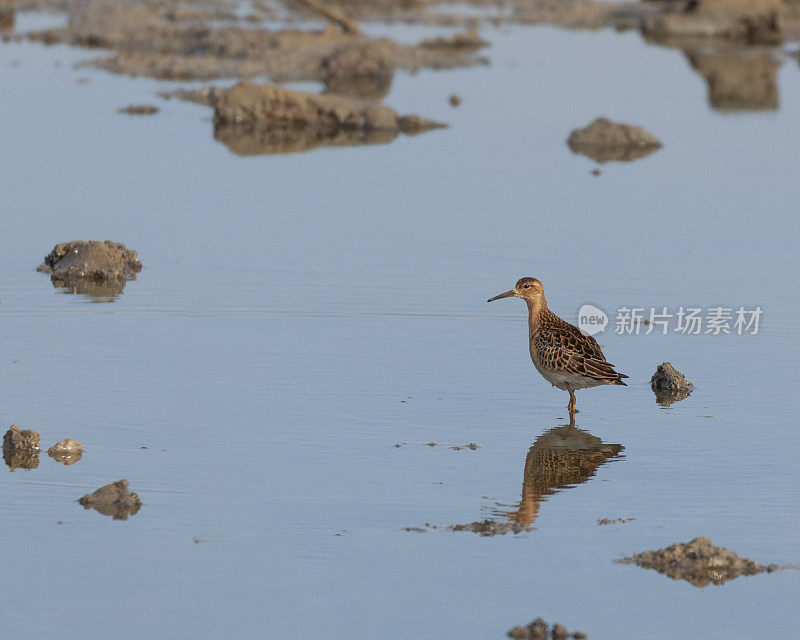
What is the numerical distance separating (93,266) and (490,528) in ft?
25.6

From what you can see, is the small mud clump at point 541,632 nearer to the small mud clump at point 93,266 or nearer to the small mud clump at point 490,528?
the small mud clump at point 490,528

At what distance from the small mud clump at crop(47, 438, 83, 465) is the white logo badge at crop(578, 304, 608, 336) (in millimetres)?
5639

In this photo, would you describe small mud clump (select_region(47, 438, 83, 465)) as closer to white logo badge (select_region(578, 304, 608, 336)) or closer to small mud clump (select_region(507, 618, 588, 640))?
small mud clump (select_region(507, 618, 588, 640))

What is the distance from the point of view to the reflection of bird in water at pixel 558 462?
980cm

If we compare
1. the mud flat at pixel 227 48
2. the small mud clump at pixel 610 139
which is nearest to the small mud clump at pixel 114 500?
the small mud clump at pixel 610 139

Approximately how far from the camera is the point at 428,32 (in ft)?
136

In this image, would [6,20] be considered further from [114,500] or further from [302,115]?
[114,500]

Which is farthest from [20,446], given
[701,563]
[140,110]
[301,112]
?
[140,110]

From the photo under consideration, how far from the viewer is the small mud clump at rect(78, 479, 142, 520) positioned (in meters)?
9.20

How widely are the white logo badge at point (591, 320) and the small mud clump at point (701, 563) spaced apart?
18.9 feet

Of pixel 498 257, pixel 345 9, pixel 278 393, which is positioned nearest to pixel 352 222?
pixel 498 257

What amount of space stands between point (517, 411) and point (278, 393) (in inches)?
74.3

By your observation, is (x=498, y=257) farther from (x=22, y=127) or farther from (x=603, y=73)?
(x=603, y=73)

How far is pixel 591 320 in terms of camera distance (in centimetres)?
1443
